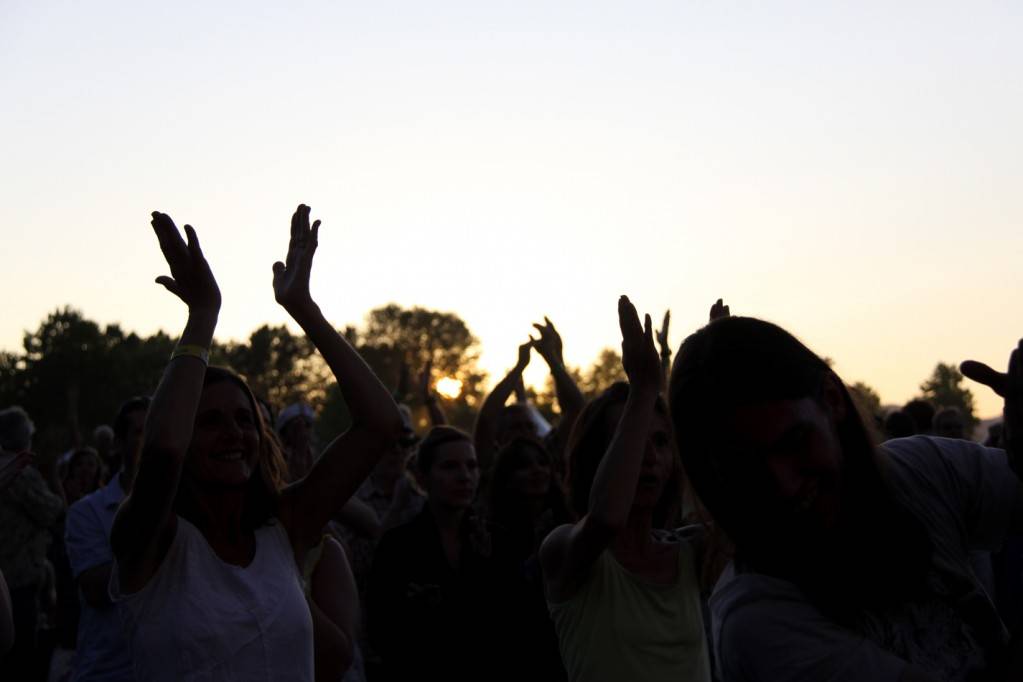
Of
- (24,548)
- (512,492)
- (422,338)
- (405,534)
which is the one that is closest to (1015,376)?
(405,534)

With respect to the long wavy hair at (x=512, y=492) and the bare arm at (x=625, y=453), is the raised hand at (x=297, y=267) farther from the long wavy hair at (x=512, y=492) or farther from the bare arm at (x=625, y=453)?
the long wavy hair at (x=512, y=492)

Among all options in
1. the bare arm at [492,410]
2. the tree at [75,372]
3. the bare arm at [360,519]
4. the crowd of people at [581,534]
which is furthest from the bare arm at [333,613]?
the tree at [75,372]

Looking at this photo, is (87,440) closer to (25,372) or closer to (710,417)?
(25,372)

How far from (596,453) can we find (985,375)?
2.47m

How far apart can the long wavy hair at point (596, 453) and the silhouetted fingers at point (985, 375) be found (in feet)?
7.49

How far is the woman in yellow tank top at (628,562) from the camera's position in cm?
408

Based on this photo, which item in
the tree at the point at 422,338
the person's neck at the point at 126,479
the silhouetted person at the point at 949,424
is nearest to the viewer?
the person's neck at the point at 126,479

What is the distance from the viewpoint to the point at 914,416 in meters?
10.2

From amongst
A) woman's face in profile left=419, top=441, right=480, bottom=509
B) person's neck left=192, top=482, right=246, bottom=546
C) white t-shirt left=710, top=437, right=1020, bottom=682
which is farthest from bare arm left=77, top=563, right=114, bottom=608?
white t-shirt left=710, top=437, right=1020, bottom=682

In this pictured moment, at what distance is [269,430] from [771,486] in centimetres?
237

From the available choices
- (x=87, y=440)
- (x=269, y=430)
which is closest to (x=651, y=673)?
(x=269, y=430)

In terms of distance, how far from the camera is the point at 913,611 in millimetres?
2562

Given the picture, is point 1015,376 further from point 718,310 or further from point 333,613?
point 333,613

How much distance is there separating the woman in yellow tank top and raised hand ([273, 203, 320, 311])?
1.01 metres
